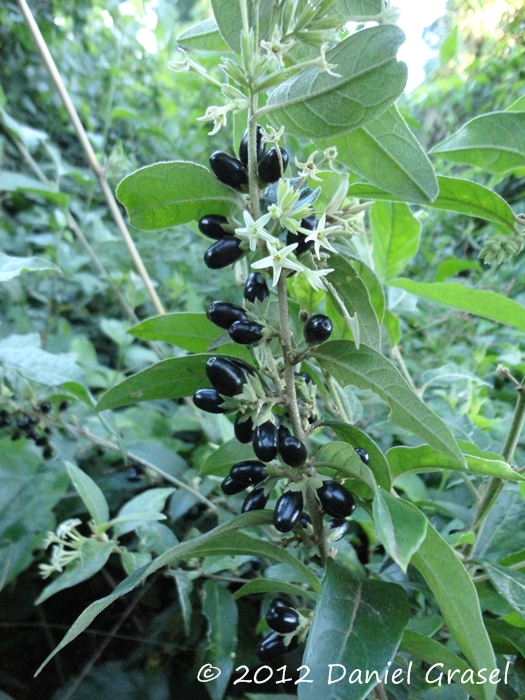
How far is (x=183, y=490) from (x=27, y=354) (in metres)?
0.44

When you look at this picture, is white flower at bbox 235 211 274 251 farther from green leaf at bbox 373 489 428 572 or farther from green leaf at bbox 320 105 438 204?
green leaf at bbox 373 489 428 572

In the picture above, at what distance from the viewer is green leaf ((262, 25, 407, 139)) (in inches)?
16.1

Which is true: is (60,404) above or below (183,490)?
above

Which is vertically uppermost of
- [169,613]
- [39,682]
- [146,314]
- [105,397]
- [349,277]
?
[146,314]

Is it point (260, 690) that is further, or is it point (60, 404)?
point (60, 404)

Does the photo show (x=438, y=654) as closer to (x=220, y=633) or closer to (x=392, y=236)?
(x=220, y=633)

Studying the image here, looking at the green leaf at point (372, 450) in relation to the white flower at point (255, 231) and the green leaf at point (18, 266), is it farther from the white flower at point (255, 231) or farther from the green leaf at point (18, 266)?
the green leaf at point (18, 266)

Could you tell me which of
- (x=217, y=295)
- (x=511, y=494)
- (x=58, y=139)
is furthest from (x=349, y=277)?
(x=58, y=139)

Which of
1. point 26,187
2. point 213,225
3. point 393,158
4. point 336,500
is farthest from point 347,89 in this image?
point 26,187

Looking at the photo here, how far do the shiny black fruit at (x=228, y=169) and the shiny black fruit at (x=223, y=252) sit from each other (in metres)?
0.07

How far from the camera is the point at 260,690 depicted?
85 cm

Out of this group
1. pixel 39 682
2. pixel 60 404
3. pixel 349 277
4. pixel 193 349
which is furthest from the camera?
pixel 60 404

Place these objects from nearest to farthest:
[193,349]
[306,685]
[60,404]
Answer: [306,685]
[193,349]
[60,404]

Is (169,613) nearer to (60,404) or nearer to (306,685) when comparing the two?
(60,404)
